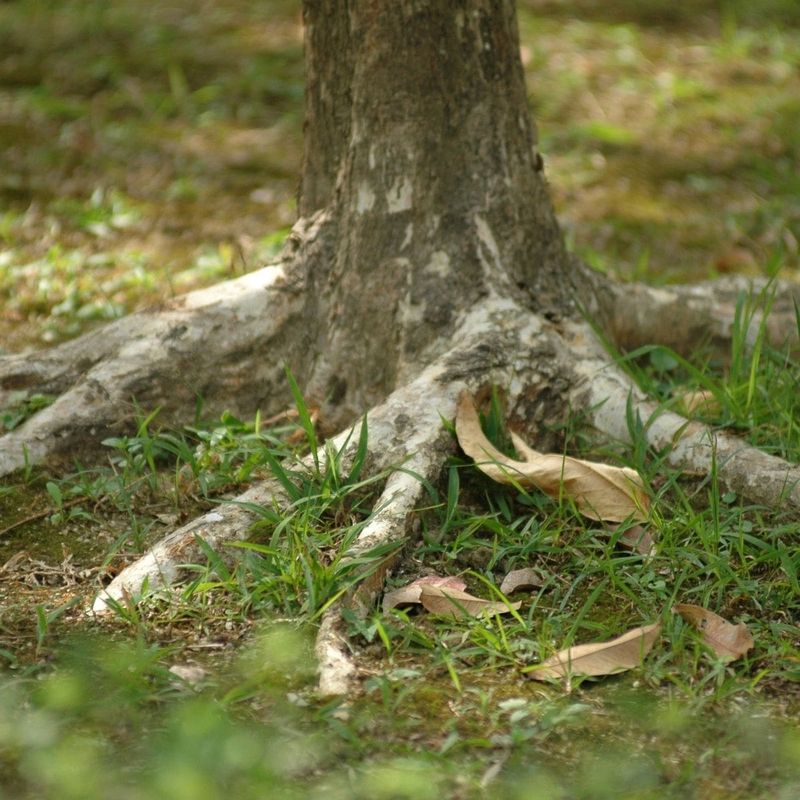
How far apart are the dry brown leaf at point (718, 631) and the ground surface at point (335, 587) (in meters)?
0.03

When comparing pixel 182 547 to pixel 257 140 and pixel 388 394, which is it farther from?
pixel 257 140

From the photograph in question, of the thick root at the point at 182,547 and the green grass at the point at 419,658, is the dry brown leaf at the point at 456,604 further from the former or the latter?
the thick root at the point at 182,547

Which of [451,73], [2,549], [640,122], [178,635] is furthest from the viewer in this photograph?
[640,122]

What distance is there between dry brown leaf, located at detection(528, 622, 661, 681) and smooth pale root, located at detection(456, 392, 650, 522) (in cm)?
42

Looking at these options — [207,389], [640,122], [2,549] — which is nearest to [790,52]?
[640,122]

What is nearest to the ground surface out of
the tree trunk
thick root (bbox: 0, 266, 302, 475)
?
thick root (bbox: 0, 266, 302, 475)

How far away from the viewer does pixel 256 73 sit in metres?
6.17

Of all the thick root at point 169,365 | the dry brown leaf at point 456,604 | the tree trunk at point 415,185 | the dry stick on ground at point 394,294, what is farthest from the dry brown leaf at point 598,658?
the thick root at point 169,365

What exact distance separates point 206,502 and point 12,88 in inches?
148

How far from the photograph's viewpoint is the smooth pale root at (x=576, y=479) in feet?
9.10

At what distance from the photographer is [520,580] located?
103 inches

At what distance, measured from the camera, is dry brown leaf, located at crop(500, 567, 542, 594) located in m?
2.61

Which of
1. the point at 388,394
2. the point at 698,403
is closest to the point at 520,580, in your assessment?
the point at 388,394

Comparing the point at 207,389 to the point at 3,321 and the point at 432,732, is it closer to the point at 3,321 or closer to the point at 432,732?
the point at 3,321
